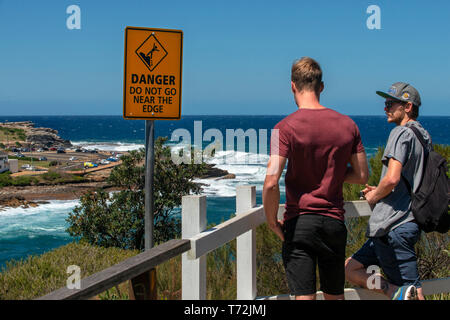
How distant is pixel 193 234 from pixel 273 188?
1.70 ft

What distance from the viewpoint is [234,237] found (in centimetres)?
302

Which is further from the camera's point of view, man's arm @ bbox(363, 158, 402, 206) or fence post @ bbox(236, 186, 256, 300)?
fence post @ bbox(236, 186, 256, 300)

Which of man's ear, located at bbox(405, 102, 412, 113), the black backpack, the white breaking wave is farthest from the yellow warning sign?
the white breaking wave

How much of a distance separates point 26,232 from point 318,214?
30.8 m

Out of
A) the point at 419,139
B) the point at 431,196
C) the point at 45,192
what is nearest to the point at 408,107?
the point at 419,139

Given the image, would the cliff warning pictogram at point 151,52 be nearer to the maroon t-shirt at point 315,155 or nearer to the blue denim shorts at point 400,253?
the maroon t-shirt at point 315,155

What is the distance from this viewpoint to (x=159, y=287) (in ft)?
14.0

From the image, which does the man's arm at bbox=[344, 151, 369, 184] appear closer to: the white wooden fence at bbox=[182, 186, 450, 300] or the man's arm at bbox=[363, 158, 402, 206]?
the man's arm at bbox=[363, 158, 402, 206]

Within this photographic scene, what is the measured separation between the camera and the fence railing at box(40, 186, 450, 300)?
84.7 inches

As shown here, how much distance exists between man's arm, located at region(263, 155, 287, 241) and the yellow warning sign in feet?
4.69

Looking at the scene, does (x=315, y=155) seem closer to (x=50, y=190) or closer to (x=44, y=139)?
(x=50, y=190)
